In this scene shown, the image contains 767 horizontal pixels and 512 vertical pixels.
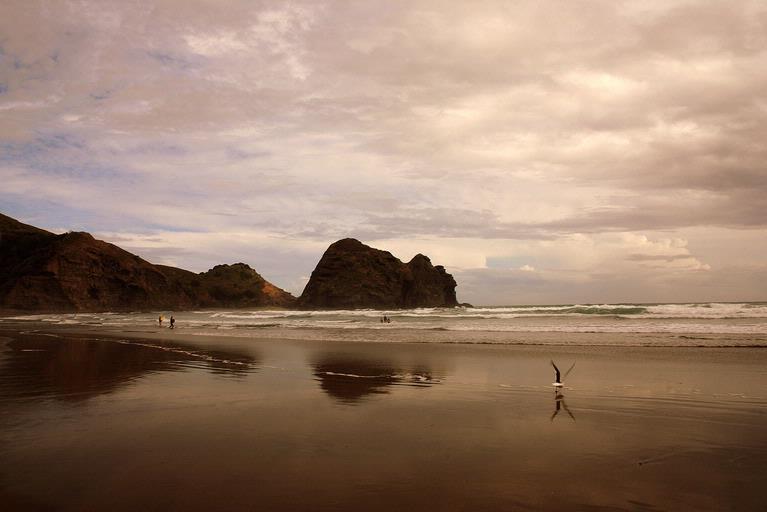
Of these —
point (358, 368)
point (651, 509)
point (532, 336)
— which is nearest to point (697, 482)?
point (651, 509)

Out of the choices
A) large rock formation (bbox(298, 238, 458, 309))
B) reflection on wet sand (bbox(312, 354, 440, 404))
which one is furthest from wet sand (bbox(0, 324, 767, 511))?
large rock formation (bbox(298, 238, 458, 309))

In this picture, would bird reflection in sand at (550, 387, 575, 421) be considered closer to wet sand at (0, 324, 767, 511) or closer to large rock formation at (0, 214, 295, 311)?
wet sand at (0, 324, 767, 511)

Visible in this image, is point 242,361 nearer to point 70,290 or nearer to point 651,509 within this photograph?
point 651,509

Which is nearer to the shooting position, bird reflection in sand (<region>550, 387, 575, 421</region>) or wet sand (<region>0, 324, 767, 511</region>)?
wet sand (<region>0, 324, 767, 511</region>)

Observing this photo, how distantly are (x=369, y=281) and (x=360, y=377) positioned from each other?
82.9 m

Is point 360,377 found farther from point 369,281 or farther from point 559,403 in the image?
point 369,281

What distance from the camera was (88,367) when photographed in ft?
46.8

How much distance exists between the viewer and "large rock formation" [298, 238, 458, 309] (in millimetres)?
94500

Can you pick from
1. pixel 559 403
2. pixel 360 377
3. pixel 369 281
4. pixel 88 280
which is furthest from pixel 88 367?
pixel 88 280

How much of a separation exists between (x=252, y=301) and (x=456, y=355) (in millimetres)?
96472

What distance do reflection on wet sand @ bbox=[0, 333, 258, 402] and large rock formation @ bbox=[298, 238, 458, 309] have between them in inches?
2872

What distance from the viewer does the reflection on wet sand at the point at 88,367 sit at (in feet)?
33.6

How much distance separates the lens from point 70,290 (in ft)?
268

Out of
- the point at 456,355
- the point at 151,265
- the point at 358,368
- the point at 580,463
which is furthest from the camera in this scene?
the point at 151,265
